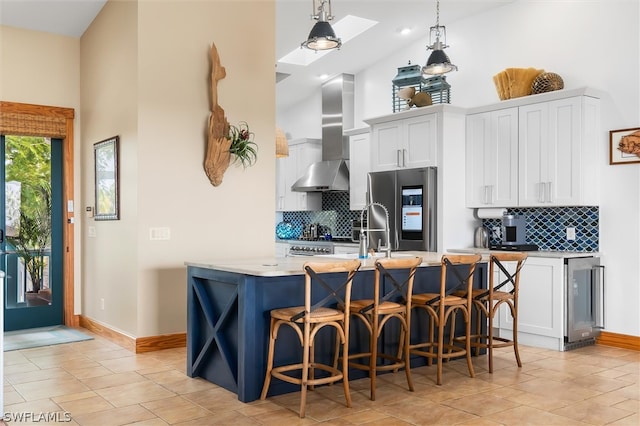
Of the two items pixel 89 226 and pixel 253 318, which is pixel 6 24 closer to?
pixel 89 226

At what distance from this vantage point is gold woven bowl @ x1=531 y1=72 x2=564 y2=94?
5.82 m

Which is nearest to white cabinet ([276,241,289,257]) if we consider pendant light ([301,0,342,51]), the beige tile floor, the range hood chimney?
the range hood chimney

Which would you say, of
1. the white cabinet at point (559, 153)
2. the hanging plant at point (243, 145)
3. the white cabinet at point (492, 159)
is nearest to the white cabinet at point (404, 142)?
the white cabinet at point (492, 159)

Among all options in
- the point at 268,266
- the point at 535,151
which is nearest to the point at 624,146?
the point at 535,151

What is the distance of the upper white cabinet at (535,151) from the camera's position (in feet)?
18.3

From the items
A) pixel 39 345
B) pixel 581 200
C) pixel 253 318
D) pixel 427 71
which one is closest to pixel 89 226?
pixel 39 345

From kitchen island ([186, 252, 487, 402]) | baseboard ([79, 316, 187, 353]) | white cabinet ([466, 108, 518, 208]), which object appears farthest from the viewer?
white cabinet ([466, 108, 518, 208])

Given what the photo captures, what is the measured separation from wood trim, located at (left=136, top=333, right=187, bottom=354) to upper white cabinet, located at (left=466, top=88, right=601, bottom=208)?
3337 millimetres

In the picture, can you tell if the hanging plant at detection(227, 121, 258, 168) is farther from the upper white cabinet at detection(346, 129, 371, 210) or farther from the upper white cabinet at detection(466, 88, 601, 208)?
the upper white cabinet at detection(466, 88, 601, 208)

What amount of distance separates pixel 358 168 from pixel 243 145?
8.58 feet

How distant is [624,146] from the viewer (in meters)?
5.50

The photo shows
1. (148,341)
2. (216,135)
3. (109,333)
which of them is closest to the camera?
(148,341)

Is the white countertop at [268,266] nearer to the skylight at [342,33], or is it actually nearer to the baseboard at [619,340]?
the baseboard at [619,340]

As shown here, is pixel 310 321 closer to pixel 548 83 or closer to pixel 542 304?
pixel 542 304
